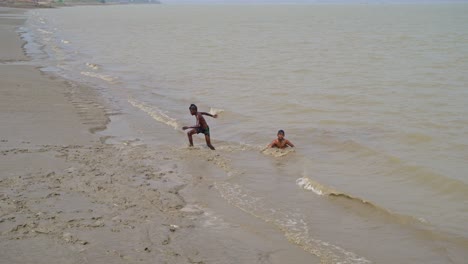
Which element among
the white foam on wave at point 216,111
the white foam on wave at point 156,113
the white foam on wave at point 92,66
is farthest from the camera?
the white foam on wave at point 92,66

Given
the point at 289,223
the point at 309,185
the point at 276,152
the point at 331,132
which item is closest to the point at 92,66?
the point at 331,132

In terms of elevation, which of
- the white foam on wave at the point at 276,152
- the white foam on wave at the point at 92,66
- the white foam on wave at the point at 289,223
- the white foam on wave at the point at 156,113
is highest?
the white foam on wave at the point at 289,223

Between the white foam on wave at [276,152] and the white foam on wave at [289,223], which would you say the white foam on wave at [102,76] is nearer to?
the white foam on wave at [276,152]

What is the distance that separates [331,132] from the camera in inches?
436

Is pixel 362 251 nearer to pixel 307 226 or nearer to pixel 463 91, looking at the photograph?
pixel 307 226

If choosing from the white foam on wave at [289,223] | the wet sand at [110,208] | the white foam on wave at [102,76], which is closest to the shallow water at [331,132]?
the white foam on wave at [289,223]

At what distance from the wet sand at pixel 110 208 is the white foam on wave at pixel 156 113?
2.01 metres

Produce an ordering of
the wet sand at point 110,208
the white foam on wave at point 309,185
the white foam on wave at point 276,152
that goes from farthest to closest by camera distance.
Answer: the white foam on wave at point 276,152 < the white foam on wave at point 309,185 < the wet sand at point 110,208

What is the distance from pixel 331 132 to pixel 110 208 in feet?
20.8

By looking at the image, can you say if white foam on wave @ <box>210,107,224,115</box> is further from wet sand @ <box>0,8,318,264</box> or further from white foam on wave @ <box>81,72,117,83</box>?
white foam on wave @ <box>81,72,117,83</box>

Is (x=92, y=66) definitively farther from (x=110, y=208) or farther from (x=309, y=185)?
(x=110, y=208)

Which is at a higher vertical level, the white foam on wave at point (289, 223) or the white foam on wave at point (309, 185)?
the white foam on wave at point (289, 223)

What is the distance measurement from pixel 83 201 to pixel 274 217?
2.50 m

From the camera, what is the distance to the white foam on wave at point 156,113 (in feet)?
38.8
